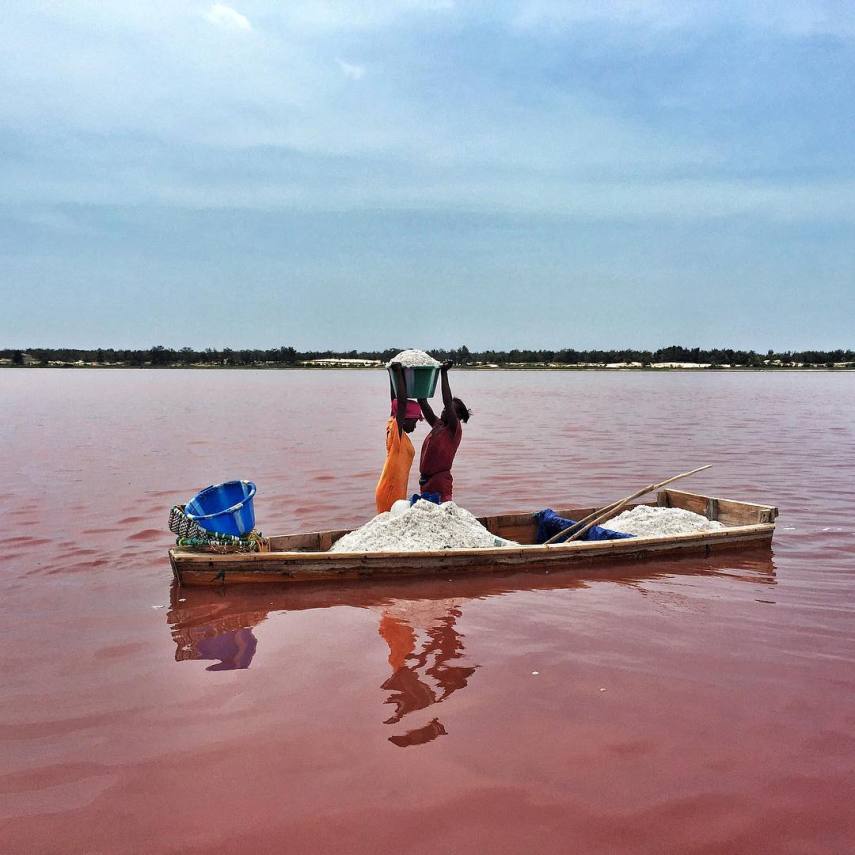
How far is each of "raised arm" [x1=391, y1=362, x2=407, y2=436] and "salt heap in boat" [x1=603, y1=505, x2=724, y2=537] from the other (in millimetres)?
2262

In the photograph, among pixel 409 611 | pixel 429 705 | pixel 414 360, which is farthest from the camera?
pixel 414 360

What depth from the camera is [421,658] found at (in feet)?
13.8

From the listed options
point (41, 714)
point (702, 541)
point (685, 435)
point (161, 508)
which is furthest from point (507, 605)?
point (685, 435)

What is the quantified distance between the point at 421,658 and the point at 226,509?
226 cm

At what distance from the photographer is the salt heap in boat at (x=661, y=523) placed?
22.0ft

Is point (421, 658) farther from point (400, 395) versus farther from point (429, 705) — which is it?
point (400, 395)

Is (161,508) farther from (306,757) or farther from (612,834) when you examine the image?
(612,834)

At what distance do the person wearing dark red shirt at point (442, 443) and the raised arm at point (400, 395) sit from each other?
0.19 m

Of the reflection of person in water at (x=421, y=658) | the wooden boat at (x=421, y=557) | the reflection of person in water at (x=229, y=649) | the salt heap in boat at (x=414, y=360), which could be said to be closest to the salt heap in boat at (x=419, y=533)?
the wooden boat at (x=421, y=557)

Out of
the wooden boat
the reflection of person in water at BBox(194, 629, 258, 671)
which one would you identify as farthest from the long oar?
the reflection of person in water at BBox(194, 629, 258, 671)

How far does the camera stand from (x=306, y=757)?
125 inches

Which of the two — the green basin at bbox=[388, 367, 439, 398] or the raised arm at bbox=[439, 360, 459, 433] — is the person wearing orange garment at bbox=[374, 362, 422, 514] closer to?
the green basin at bbox=[388, 367, 439, 398]

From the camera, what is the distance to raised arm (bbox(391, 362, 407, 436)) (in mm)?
6152

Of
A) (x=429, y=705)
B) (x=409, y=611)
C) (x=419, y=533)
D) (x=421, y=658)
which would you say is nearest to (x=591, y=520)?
(x=419, y=533)
